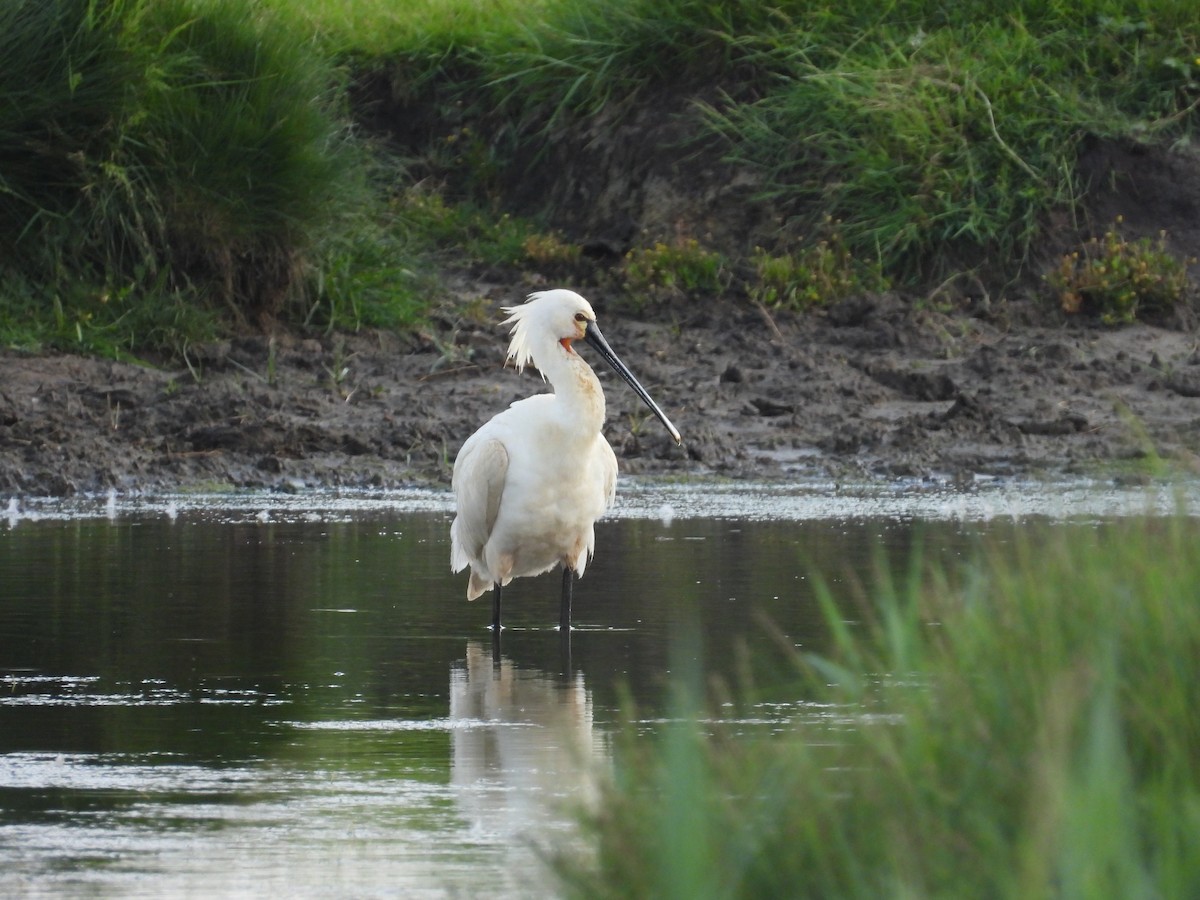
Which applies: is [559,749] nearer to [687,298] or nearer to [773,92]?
[687,298]

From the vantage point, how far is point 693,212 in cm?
1608

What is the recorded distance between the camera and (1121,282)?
14.6m

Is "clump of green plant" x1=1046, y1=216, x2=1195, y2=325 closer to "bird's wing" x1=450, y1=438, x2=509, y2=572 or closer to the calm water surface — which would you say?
the calm water surface

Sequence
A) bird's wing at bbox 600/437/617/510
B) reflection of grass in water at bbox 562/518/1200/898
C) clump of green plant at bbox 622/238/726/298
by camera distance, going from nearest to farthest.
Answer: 1. reflection of grass in water at bbox 562/518/1200/898
2. bird's wing at bbox 600/437/617/510
3. clump of green plant at bbox 622/238/726/298

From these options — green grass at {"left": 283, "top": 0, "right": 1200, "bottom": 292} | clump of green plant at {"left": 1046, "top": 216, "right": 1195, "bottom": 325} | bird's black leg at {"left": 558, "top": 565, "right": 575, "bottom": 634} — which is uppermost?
green grass at {"left": 283, "top": 0, "right": 1200, "bottom": 292}

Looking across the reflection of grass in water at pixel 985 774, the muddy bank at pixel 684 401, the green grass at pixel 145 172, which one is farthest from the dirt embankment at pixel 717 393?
the reflection of grass in water at pixel 985 774

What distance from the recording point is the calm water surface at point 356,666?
4793mm

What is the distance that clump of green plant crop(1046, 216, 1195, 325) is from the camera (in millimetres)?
14539

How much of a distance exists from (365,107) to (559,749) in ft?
41.1

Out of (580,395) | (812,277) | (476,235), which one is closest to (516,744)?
(580,395)

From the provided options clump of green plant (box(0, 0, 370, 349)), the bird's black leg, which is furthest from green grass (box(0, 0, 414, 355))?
the bird's black leg

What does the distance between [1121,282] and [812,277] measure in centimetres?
205

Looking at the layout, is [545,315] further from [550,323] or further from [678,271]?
[678,271]

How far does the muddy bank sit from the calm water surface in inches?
27.6
